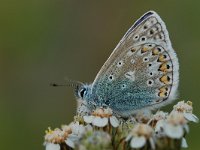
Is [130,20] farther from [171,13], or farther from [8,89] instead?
[8,89]

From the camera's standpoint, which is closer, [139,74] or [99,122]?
[99,122]

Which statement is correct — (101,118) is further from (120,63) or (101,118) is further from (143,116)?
(120,63)

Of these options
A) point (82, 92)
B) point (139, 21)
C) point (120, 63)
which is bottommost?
point (82, 92)

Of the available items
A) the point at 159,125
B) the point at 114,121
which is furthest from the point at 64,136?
the point at 159,125

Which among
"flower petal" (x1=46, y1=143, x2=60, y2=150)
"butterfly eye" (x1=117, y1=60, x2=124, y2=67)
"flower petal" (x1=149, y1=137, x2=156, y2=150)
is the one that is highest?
"butterfly eye" (x1=117, y1=60, x2=124, y2=67)

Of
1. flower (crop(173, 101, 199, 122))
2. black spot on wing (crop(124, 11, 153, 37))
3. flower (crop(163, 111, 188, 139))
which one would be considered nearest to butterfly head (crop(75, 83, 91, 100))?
black spot on wing (crop(124, 11, 153, 37))

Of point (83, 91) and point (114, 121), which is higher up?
point (83, 91)

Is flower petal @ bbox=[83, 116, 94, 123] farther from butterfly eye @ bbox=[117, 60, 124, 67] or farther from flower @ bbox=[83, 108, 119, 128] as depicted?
butterfly eye @ bbox=[117, 60, 124, 67]
